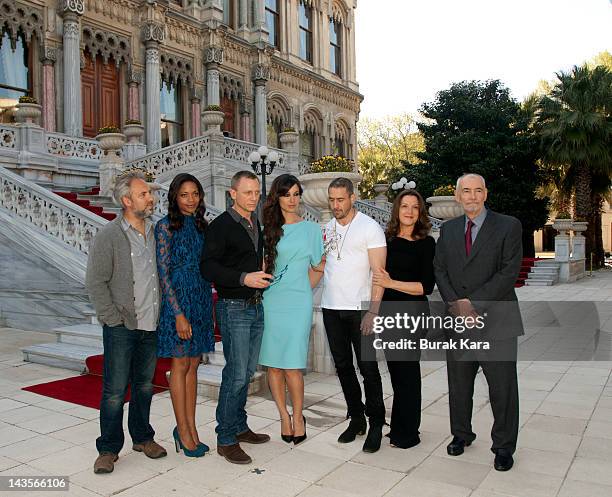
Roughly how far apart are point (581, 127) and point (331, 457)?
24053 mm

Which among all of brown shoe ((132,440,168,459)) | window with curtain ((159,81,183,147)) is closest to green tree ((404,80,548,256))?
window with curtain ((159,81,183,147))

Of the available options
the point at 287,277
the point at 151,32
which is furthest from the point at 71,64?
the point at 287,277

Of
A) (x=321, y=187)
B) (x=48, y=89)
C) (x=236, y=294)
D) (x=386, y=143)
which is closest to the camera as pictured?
(x=236, y=294)

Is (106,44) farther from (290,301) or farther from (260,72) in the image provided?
(290,301)

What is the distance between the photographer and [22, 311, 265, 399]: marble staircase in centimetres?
597

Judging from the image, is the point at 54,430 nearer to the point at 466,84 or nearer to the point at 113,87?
the point at 113,87

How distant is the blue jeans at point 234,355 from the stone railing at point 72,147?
41.5 ft

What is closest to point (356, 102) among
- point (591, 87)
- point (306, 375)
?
point (591, 87)

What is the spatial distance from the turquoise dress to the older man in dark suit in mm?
1024

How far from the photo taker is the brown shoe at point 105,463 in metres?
3.98

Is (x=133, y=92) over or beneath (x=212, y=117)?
over

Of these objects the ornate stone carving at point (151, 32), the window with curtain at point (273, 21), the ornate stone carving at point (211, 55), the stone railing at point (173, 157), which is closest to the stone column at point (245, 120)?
the ornate stone carving at point (211, 55)

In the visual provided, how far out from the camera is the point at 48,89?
1680 centimetres

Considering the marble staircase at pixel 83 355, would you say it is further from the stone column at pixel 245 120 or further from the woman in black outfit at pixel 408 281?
the stone column at pixel 245 120
